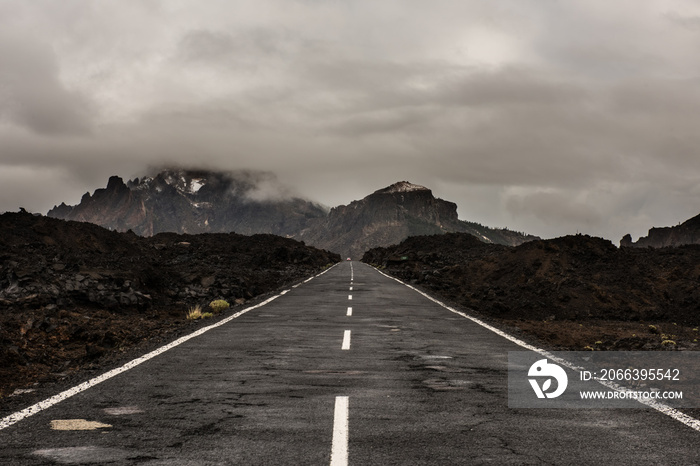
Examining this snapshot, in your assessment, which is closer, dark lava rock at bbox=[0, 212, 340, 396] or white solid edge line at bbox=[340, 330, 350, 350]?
white solid edge line at bbox=[340, 330, 350, 350]

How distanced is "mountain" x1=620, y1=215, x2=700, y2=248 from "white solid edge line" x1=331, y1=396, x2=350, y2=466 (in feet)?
501

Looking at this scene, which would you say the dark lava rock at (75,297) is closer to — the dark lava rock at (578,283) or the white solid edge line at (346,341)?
the white solid edge line at (346,341)

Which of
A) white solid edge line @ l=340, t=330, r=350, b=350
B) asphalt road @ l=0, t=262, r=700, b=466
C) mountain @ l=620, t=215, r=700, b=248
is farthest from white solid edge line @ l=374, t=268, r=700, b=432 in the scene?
mountain @ l=620, t=215, r=700, b=248

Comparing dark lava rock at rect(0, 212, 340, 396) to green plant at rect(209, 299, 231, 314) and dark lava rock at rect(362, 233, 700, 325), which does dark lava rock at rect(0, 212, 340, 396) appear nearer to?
green plant at rect(209, 299, 231, 314)

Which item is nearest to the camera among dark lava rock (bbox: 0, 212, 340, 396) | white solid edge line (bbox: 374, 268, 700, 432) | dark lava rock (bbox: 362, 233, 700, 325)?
white solid edge line (bbox: 374, 268, 700, 432)

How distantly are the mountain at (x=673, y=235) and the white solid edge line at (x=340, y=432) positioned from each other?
501ft

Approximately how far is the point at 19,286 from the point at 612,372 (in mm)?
16575

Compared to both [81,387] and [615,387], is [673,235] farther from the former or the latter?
[81,387]

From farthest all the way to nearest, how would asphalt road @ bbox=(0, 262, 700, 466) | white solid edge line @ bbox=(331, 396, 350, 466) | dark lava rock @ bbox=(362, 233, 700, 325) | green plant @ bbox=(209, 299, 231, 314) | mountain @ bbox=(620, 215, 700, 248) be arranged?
mountain @ bbox=(620, 215, 700, 248) → dark lava rock @ bbox=(362, 233, 700, 325) → green plant @ bbox=(209, 299, 231, 314) → asphalt road @ bbox=(0, 262, 700, 466) → white solid edge line @ bbox=(331, 396, 350, 466)

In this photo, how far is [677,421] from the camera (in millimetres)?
5746

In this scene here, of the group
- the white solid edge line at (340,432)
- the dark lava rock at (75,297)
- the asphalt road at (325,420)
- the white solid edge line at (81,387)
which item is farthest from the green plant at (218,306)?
the white solid edge line at (340,432)

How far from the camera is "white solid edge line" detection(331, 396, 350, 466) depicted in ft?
14.7

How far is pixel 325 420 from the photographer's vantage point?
5582 millimetres

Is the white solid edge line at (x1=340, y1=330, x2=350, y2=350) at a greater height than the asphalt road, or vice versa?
the white solid edge line at (x1=340, y1=330, x2=350, y2=350)
